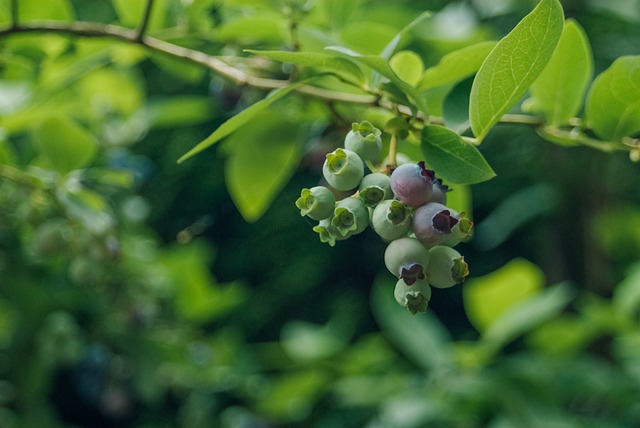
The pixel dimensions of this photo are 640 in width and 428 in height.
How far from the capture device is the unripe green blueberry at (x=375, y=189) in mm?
359

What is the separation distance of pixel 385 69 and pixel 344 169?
0.07m

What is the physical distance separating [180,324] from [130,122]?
1.05 ft

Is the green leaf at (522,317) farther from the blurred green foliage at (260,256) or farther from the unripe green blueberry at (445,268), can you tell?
the unripe green blueberry at (445,268)

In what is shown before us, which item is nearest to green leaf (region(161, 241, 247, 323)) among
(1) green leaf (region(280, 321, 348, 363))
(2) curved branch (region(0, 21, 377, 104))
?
(1) green leaf (region(280, 321, 348, 363))

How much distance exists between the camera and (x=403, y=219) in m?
0.35

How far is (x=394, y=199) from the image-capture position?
35cm

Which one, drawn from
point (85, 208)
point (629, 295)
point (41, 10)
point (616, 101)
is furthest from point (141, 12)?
point (629, 295)

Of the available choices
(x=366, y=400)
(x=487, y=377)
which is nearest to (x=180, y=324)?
(x=366, y=400)

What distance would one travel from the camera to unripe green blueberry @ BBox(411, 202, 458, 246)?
34cm

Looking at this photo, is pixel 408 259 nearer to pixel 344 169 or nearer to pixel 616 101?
pixel 344 169

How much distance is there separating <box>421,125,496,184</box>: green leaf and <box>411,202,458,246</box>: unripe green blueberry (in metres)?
0.04

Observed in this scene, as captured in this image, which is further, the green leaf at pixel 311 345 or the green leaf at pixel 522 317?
the green leaf at pixel 311 345

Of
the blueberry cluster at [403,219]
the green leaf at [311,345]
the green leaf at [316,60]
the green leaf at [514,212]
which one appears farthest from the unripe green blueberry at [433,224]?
the green leaf at [514,212]

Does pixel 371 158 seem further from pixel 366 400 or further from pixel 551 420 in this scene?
pixel 366 400
